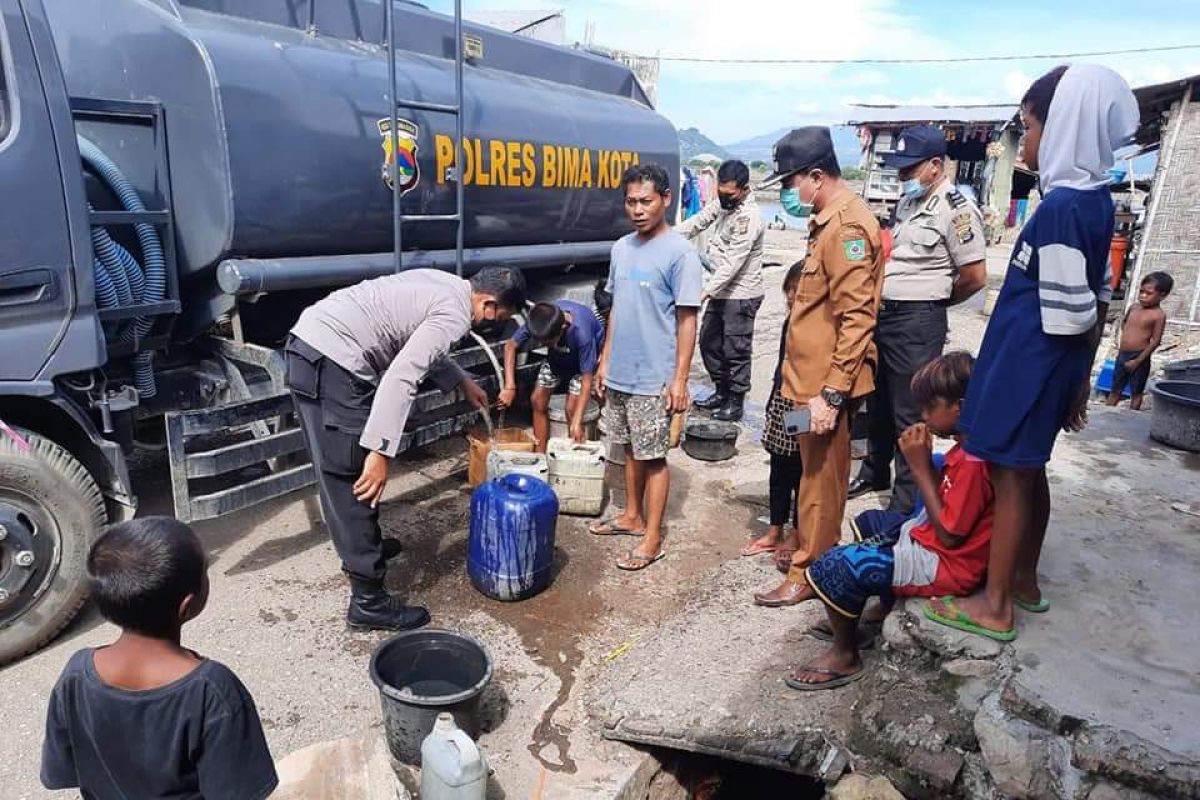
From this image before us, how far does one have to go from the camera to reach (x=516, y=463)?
4.09 meters

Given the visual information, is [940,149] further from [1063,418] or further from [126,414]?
[126,414]

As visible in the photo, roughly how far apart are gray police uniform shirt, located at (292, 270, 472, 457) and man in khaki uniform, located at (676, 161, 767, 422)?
11.3 feet

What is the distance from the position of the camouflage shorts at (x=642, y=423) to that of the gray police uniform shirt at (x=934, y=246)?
123cm

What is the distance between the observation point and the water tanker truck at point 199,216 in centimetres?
292

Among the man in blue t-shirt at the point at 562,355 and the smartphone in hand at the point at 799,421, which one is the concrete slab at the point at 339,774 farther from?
the man in blue t-shirt at the point at 562,355

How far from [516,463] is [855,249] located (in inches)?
75.2

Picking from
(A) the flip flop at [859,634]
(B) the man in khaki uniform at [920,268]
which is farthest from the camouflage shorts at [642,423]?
(B) the man in khaki uniform at [920,268]

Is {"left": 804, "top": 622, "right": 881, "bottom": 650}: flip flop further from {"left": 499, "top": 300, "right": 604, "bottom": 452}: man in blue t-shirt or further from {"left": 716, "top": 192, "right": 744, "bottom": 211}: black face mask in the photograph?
{"left": 716, "top": 192, "right": 744, "bottom": 211}: black face mask

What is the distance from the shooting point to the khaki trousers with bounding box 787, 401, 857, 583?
10.9ft

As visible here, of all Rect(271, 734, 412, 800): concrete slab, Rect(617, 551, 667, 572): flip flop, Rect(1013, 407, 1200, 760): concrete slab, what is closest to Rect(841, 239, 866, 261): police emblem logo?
Rect(1013, 407, 1200, 760): concrete slab

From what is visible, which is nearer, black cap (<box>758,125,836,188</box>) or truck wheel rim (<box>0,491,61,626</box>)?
truck wheel rim (<box>0,491,61,626</box>)

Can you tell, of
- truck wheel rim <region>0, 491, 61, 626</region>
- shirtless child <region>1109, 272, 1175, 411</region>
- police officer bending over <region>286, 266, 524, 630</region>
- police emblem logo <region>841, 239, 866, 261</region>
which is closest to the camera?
truck wheel rim <region>0, 491, 61, 626</region>

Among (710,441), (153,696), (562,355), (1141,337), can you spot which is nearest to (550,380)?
(562,355)

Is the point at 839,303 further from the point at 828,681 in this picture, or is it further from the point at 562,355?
the point at 562,355
